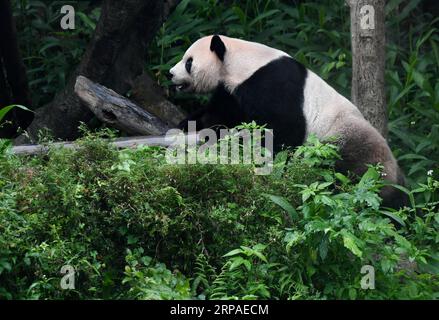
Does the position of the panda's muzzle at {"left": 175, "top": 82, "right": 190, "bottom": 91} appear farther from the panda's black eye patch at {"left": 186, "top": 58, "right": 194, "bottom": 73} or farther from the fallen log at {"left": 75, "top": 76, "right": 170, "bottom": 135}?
the fallen log at {"left": 75, "top": 76, "right": 170, "bottom": 135}

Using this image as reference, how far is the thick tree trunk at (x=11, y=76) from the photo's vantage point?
29.0ft

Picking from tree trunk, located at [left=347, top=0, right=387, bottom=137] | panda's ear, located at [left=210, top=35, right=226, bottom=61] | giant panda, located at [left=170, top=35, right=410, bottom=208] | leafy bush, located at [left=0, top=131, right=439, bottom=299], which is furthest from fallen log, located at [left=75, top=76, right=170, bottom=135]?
tree trunk, located at [left=347, top=0, right=387, bottom=137]

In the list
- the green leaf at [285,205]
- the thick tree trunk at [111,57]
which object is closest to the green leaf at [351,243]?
the green leaf at [285,205]

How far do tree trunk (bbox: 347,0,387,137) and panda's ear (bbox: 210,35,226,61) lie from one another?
4.32 ft

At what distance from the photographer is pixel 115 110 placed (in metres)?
7.48

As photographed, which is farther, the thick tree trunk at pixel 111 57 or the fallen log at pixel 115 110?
the thick tree trunk at pixel 111 57

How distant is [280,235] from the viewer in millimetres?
5418

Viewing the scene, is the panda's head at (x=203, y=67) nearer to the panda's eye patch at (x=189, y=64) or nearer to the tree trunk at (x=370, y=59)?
the panda's eye patch at (x=189, y=64)

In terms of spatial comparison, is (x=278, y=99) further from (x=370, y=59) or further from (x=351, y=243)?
(x=351, y=243)

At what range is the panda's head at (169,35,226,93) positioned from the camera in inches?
289

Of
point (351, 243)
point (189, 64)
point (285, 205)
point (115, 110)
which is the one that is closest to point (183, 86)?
point (189, 64)

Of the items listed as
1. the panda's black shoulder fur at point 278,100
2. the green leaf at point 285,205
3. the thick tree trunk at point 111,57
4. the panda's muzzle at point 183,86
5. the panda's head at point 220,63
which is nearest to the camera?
the green leaf at point 285,205

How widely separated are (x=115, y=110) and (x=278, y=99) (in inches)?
59.0

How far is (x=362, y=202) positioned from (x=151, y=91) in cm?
414
